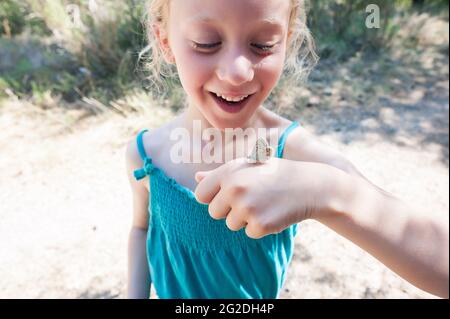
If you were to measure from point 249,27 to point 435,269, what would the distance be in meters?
0.57

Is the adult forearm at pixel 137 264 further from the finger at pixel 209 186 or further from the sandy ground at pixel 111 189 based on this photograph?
the sandy ground at pixel 111 189

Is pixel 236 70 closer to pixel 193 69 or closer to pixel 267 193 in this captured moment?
pixel 193 69

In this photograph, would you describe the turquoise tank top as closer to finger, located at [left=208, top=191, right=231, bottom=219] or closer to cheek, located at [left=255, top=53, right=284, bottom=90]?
cheek, located at [left=255, top=53, right=284, bottom=90]

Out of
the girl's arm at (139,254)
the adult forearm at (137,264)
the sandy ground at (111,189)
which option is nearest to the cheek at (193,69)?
the girl's arm at (139,254)

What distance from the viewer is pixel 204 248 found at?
1.11m

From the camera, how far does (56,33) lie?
12.4 feet

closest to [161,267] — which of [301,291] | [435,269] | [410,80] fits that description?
[435,269]

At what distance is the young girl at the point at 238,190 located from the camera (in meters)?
0.62

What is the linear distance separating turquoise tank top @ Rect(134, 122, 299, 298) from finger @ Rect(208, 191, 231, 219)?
45 cm

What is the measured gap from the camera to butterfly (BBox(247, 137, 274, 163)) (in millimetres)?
604

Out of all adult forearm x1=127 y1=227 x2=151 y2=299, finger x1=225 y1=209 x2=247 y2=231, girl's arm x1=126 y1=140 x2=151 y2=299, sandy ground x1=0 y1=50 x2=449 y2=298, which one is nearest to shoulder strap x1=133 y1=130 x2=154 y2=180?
girl's arm x1=126 y1=140 x2=151 y2=299

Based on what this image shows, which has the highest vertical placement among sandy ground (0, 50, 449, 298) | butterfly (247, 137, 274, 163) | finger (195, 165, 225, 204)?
butterfly (247, 137, 274, 163)

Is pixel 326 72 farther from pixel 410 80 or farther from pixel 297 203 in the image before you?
pixel 297 203

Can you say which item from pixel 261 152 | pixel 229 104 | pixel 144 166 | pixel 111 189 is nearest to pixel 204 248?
pixel 144 166
